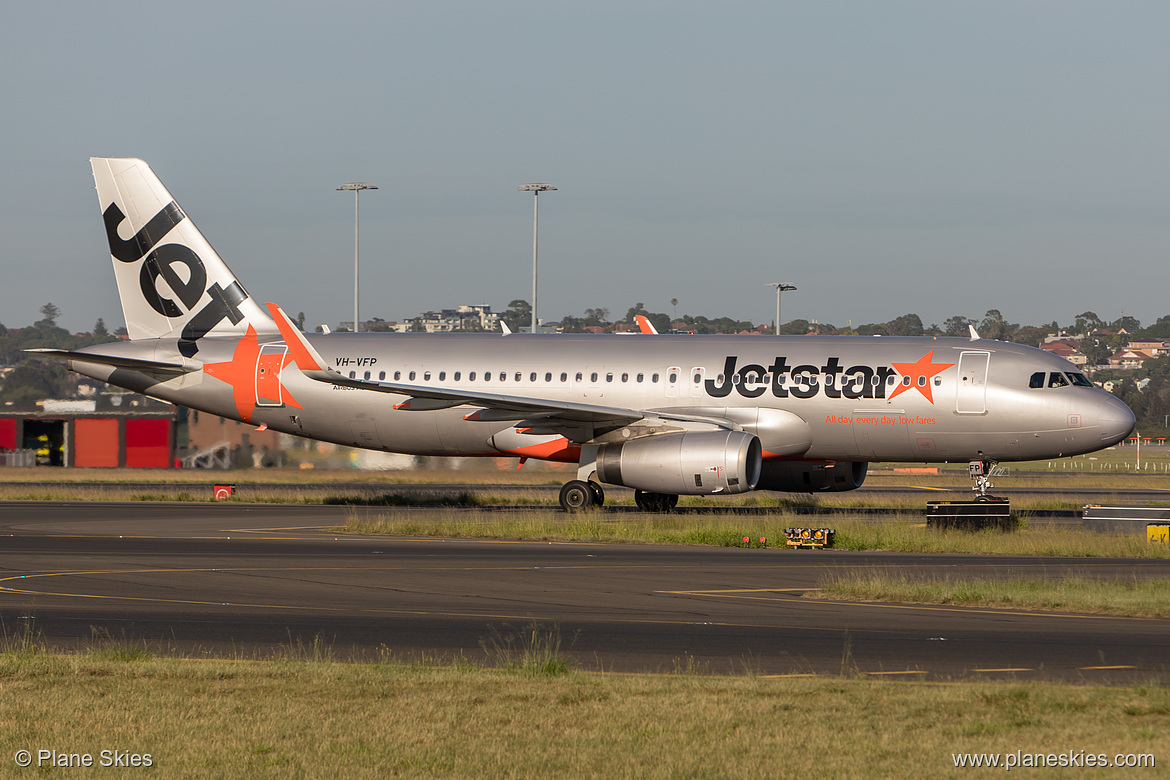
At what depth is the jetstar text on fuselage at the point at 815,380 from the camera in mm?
32344

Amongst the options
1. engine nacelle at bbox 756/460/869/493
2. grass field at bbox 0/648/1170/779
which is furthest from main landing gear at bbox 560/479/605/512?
grass field at bbox 0/648/1170/779

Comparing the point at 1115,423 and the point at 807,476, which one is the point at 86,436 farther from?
the point at 1115,423

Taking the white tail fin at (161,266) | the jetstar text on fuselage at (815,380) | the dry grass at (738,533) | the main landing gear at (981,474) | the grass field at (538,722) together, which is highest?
the white tail fin at (161,266)

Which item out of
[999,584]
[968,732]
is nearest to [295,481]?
Answer: [999,584]

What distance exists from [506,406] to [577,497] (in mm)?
3031

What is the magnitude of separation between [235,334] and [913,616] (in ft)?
84.5

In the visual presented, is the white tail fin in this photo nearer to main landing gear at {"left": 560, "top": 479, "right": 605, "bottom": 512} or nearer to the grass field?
main landing gear at {"left": 560, "top": 479, "right": 605, "bottom": 512}

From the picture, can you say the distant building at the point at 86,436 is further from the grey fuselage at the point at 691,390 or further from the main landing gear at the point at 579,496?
the main landing gear at the point at 579,496

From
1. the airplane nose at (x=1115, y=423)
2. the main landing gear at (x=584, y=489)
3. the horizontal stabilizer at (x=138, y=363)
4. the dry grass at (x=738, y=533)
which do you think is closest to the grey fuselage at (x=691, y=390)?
the airplane nose at (x=1115, y=423)

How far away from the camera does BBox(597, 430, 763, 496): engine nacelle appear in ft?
98.3

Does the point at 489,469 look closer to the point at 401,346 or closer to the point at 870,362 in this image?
the point at 401,346

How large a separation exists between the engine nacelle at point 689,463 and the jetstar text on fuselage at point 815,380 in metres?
2.52

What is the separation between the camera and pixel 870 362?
32.8 metres

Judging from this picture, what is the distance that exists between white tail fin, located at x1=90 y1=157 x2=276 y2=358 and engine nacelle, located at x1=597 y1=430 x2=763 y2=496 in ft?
40.6
